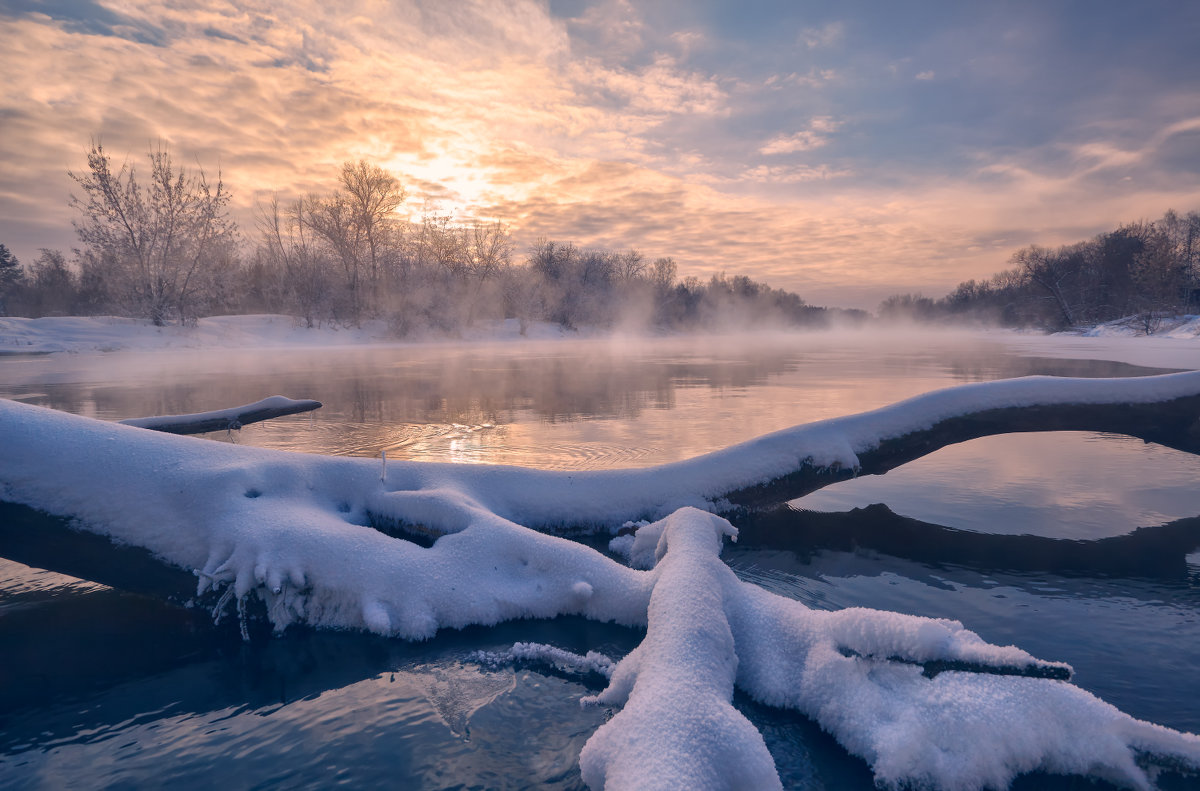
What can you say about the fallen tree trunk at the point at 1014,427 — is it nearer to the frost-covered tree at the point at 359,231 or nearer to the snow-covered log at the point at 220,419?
the snow-covered log at the point at 220,419

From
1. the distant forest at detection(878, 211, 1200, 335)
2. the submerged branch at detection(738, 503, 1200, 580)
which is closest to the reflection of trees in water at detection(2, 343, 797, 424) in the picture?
the submerged branch at detection(738, 503, 1200, 580)

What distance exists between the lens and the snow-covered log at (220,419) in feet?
23.4

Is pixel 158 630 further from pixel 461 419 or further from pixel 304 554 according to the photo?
pixel 461 419

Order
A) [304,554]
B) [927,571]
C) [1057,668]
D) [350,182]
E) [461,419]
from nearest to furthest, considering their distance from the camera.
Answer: [1057,668]
[304,554]
[927,571]
[461,419]
[350,182]

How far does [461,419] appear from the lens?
12.7 metres

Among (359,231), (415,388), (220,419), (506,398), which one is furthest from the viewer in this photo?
(359,231)

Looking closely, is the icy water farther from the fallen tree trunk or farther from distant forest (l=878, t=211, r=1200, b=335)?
distant forest (l=878, t=211, r=1200, b=335)

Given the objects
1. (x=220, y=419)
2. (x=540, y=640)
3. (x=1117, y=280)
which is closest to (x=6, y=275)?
(x=220, y=419)

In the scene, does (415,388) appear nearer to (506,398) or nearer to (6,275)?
(506,398)

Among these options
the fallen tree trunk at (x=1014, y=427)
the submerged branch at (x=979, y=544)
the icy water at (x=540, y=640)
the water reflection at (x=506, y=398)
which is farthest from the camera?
the water reflection at (x=506, y=398)

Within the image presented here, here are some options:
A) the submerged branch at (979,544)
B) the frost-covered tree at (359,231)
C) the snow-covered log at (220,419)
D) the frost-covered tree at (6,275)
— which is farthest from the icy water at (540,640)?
the frost-covered tree at (6,275)

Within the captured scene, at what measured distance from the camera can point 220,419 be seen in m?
7.39

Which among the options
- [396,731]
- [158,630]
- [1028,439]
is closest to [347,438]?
[158,630]

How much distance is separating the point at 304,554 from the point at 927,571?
5.56m
